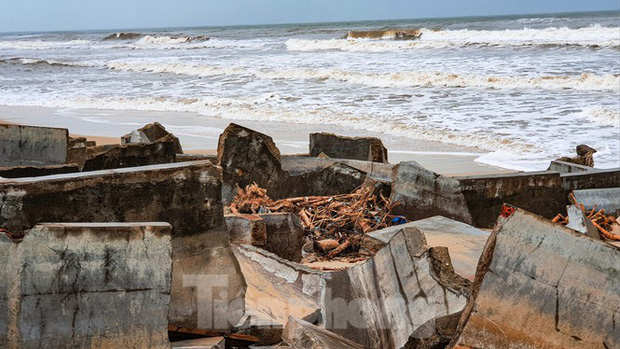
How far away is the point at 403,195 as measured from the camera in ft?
18.2

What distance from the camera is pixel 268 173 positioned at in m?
6.13

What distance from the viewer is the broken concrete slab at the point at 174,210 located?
3.06 metres

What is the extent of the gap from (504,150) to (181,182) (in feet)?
26.5

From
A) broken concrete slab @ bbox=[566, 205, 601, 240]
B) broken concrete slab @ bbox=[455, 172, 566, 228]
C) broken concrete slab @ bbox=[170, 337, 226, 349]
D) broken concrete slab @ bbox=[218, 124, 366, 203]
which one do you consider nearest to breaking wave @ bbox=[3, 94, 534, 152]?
broken concrete slab @ bbox=[455, 172, 566, 228]

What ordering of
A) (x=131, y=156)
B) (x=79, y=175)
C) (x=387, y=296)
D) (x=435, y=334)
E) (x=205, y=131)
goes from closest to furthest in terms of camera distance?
(x=435, y=334)
(x=79, y=175)
(x=387, y=296)
(x=131, y=156)
(x=205, y=131)

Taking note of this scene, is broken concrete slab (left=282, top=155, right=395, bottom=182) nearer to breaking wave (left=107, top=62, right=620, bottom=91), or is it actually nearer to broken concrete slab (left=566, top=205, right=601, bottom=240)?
broken concrete slab (left=566, top=205, right=601, bottom=240)

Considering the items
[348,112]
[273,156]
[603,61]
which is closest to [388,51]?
[603,61]

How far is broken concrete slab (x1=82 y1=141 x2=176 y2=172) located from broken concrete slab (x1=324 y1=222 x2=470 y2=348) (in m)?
2.32

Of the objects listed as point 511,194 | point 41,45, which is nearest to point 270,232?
point 511,194

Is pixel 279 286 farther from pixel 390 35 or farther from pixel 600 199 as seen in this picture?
pixel 390 35

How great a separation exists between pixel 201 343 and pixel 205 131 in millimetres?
9857

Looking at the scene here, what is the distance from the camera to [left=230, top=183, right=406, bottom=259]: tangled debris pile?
5.23 metres

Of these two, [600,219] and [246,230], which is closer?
[246,230]

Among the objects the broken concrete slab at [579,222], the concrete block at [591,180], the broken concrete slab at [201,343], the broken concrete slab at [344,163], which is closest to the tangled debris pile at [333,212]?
the broken concrete slab at [344,163]
